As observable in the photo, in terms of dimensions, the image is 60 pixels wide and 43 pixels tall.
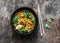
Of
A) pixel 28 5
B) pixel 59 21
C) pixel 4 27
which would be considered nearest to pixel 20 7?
pixel 28 5

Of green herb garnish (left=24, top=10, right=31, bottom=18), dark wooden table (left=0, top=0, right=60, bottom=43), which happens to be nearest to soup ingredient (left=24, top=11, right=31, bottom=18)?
green herb garnish (left=24, top=10, right=31, bottom=18)

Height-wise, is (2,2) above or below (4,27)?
above

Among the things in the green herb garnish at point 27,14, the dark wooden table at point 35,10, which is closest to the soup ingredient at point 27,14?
the green herb garnish at point 27,14

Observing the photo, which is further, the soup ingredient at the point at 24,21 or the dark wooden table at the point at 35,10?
the dark wooden table at the point at 35,10

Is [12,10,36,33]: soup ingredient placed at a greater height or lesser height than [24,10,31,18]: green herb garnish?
lesser

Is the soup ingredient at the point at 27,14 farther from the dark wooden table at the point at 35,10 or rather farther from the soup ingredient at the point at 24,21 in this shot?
the dark wooden table at the point at 35,10

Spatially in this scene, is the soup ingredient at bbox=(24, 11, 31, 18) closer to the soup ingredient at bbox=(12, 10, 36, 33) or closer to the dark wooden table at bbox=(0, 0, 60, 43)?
the soup ingredient at bbox=(12, 10, 36, 33)

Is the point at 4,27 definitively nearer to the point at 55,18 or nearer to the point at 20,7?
the point at 20,7

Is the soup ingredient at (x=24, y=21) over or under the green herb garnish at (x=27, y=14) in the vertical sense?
under
